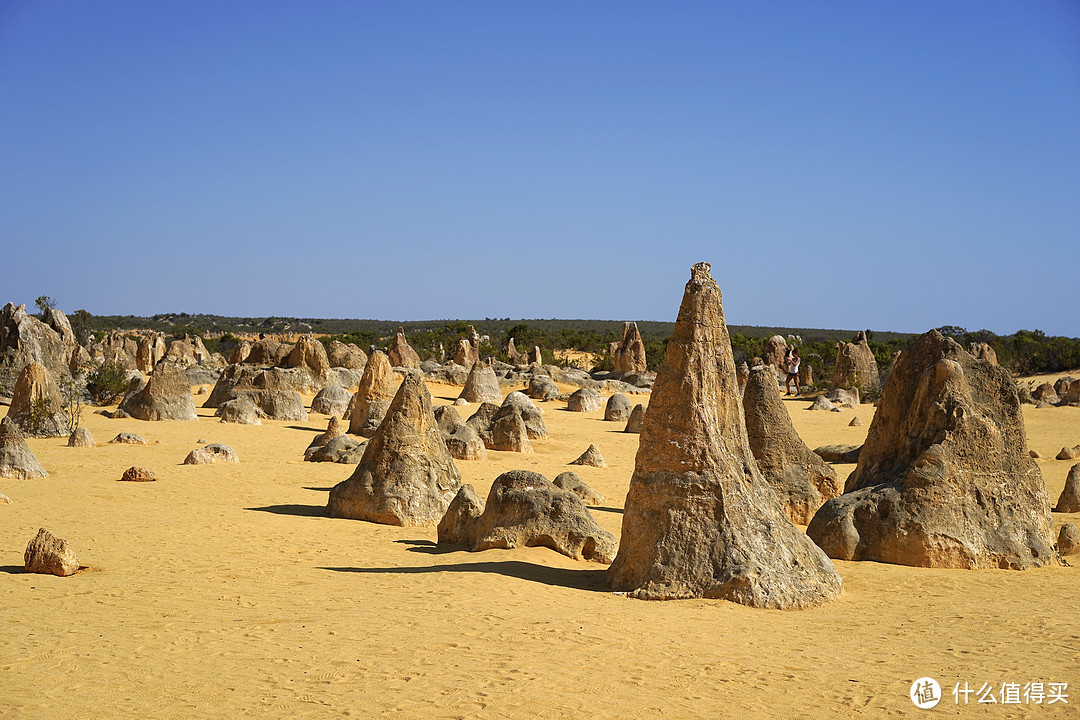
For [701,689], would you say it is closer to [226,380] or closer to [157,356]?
[226,380]

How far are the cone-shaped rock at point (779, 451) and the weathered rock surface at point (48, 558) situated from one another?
24.2ft

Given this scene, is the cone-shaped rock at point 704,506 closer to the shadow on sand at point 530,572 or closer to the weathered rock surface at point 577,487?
the shadow on sand at point 530,572

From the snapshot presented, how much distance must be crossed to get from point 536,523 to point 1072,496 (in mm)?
7602

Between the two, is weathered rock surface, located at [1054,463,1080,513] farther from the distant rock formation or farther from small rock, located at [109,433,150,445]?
the distant rock formation

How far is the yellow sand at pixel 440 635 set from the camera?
4934 millimetres

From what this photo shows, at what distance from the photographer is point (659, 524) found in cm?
742

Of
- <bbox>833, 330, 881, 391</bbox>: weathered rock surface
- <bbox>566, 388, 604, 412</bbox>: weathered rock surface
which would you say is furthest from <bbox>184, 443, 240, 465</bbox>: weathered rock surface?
<bbox>833, 330, 881, 391</bbox>: weathered rock surface

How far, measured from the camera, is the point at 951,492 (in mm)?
8875

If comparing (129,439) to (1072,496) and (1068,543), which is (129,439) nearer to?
(1068,543)

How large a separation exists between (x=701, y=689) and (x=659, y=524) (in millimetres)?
2301

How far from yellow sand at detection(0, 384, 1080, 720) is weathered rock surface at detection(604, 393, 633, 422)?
15.0 metres

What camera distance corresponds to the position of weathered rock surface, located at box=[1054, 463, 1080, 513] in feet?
40.0

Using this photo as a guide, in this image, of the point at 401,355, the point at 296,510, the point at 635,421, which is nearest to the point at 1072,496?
the point at 296,510

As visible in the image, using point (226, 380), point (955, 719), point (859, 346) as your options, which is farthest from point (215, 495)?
point (859, 346)
